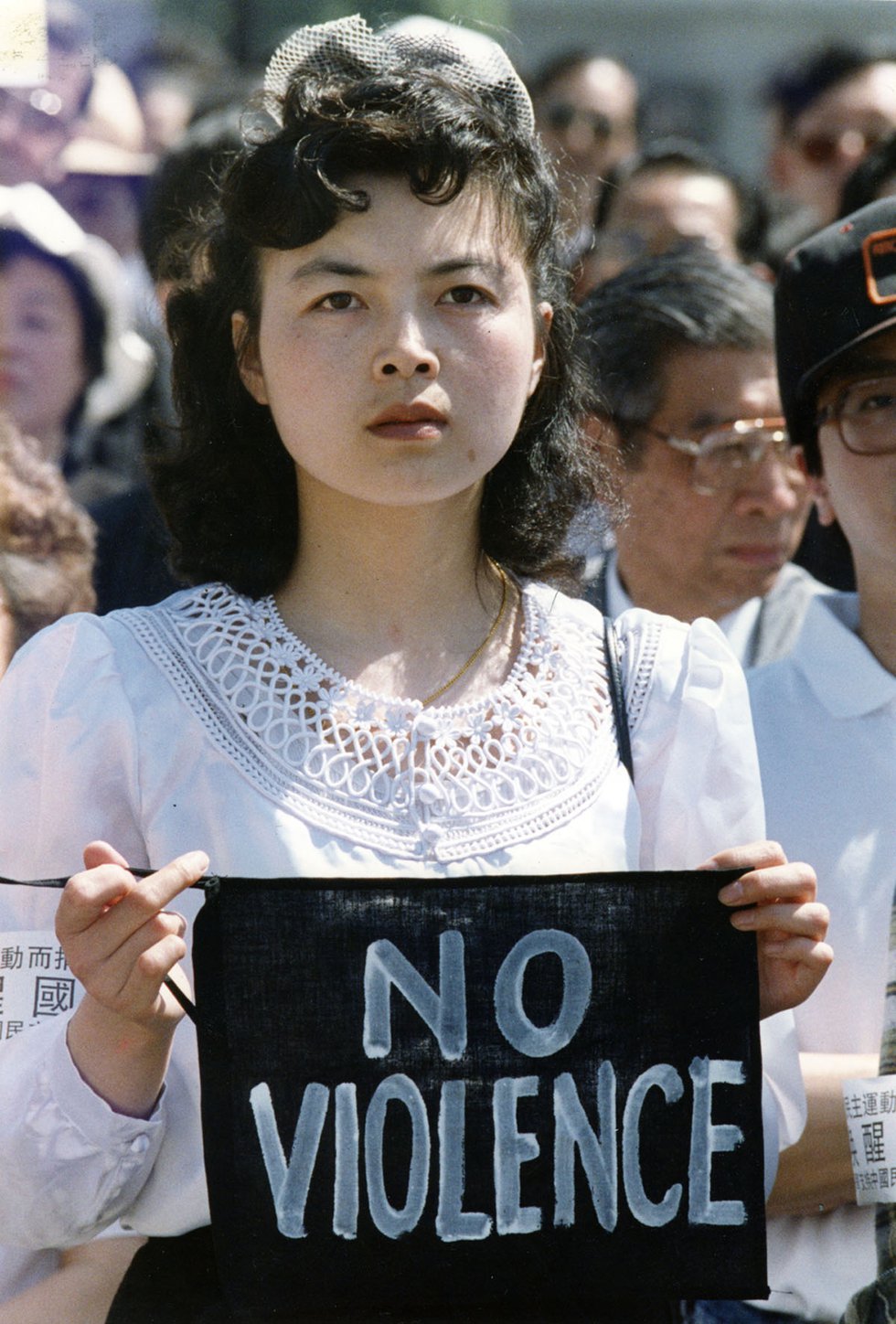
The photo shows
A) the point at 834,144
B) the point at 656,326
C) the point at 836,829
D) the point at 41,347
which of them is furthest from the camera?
the point at 834,144

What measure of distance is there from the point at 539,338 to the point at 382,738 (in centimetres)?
49

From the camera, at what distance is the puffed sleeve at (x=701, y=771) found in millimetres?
1812

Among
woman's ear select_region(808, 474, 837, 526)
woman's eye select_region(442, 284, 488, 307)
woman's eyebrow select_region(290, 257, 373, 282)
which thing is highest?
woman's eyebrow select_region(290, 257, 373, 282)

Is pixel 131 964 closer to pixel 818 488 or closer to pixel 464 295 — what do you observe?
pixel 464 295

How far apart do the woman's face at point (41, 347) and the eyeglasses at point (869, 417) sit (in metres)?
1.64

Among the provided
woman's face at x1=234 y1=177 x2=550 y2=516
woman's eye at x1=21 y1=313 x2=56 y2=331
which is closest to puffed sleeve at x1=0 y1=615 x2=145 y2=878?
woman's face at x1=234 y1=177 x2=550 y2=516

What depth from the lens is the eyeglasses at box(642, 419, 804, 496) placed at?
2479mm

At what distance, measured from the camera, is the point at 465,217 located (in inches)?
69.7

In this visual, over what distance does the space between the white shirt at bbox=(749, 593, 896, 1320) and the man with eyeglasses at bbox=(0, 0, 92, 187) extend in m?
1.37

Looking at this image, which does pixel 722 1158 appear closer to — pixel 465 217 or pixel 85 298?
pixel 465 217

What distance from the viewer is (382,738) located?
176 cm

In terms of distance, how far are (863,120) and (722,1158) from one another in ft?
10.6

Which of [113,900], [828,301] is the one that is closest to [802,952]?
[113,900]

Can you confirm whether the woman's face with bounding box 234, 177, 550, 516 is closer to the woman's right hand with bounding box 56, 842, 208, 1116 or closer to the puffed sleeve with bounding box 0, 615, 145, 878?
the puffed sleeve with bounding box 0, 615, 145, 878
